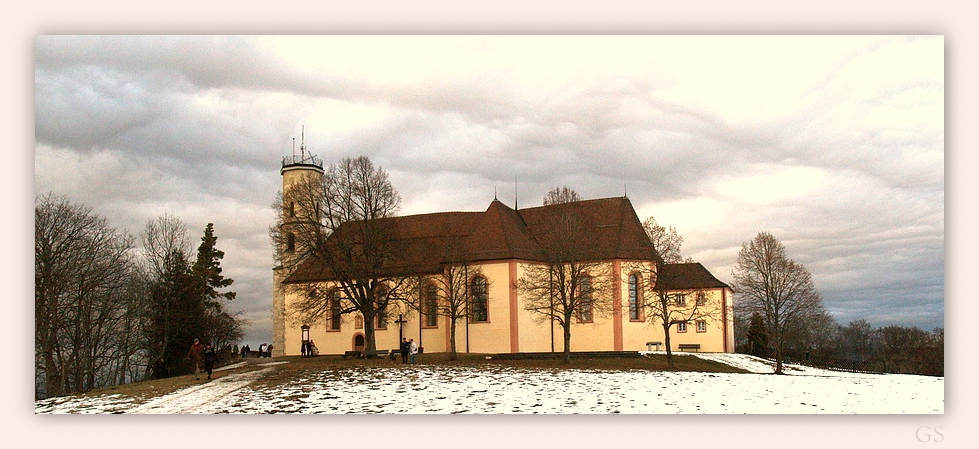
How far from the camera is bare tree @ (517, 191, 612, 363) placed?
33678mm

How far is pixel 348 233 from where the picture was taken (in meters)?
33.9

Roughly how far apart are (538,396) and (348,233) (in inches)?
678

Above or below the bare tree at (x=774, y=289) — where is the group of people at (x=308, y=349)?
below

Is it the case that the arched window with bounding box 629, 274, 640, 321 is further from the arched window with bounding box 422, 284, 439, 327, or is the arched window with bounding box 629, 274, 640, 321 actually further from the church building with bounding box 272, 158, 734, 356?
the arched window with bounding box 422, 284, 439, 327

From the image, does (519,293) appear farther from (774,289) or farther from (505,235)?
(774,289)

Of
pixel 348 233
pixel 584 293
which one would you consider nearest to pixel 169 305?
pixel 348 233

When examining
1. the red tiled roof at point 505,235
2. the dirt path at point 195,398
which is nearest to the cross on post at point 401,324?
the red tiled roof at point 505,235

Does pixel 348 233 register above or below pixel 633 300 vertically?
above

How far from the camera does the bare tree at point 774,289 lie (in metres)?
30.6

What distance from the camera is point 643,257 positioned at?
37594 mm

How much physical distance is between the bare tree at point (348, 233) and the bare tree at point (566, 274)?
272 inches

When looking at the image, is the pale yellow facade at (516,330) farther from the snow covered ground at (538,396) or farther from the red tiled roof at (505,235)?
the snow covered ground at (538,396)
